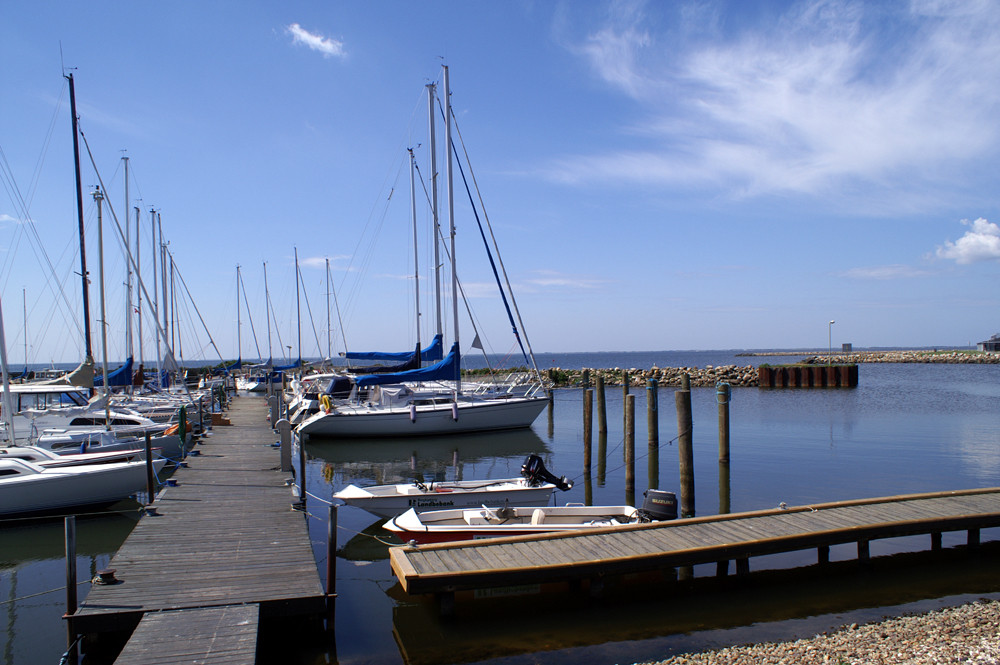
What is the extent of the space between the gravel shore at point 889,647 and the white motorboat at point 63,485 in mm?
13170

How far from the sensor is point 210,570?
8.70 meters

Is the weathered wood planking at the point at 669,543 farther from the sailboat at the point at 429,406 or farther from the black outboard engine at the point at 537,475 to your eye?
the sailboat at the point at 429,406

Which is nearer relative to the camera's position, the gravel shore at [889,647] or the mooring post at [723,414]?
the gravel shore at [889,647]

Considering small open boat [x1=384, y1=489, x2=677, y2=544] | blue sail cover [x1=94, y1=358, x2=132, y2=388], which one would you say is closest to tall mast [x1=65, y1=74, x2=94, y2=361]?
blue sail cover [x1=94, y1=358, x2=132, y2=388]

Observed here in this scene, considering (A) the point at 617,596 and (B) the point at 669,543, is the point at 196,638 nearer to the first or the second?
(A) the point at 617,596

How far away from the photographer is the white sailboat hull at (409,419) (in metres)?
26.3

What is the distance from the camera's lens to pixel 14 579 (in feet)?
37.1

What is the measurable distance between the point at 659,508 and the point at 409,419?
16.5 metres

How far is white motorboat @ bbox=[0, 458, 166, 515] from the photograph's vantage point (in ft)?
46.4

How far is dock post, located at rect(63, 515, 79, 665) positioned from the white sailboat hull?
1861 centimetres

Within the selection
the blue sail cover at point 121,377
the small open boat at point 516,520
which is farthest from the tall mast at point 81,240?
the small open boat at point 516,520

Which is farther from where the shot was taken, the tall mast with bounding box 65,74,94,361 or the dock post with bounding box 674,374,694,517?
the tall mast with bounding box 65,74,94,361

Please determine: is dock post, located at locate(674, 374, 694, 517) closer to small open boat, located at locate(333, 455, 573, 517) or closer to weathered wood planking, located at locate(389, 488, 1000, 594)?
small open boat, located at locate(333, 455, 573, 517)

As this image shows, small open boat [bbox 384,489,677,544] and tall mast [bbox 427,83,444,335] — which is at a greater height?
tall mast [bbox 427,83,444,335]
